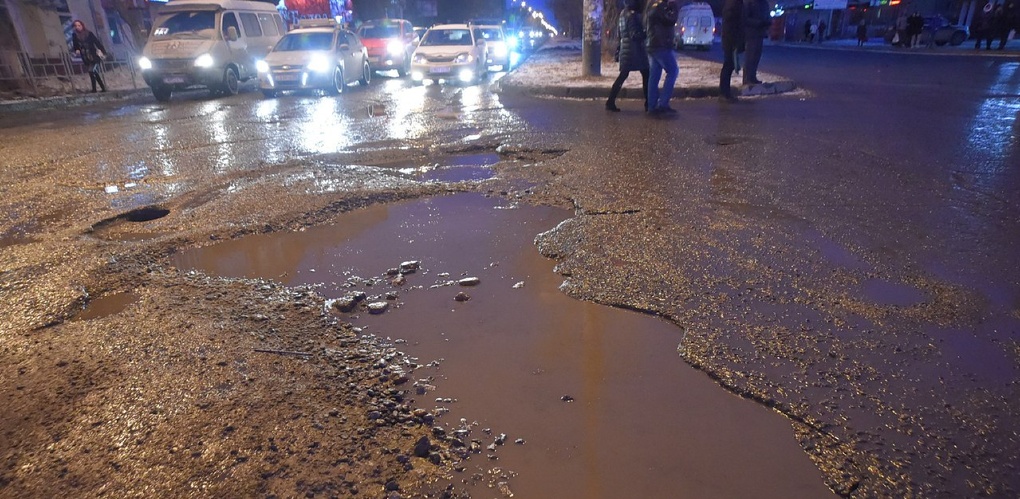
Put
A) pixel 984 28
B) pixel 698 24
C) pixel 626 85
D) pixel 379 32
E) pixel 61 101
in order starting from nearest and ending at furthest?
pixel 626 85
pixel 61 101
pixel 379 32
pixel 984 28
pixel 698 24

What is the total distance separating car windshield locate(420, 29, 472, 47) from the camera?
53.1 feet

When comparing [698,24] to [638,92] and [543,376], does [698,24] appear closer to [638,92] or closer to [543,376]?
[638,92]

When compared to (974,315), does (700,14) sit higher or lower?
higher

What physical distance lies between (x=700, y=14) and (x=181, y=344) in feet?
108

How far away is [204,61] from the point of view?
1366cm

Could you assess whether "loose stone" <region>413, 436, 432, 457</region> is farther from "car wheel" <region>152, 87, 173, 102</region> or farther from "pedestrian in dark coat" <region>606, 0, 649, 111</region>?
"car wheel" <region>152, 87, 173, 102</region>

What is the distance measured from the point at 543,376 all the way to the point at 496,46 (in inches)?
756

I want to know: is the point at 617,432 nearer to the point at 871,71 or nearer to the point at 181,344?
the point at 181,344

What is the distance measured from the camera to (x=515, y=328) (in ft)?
9.29

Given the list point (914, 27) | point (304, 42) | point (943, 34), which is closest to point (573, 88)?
point (304, 42)

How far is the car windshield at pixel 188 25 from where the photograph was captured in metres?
14.3

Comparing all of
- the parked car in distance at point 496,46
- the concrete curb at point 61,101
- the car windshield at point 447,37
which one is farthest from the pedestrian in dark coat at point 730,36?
the concrete curb at point 61,101

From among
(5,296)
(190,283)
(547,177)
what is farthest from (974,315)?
(5,296)

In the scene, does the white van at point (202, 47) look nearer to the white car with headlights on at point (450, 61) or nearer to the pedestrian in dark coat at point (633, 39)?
the white car with headlights on at point (450, 61)
